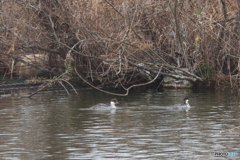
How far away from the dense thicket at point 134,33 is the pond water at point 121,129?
177 cm

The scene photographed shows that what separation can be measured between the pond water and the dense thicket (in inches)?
69.8

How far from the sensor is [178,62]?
2106 centimetres

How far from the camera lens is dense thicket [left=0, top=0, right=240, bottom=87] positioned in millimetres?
19578

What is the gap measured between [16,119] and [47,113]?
1.43 m

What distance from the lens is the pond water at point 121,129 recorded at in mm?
10156

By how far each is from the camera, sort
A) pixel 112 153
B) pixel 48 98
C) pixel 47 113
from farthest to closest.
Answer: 1. pixel 48 98
2. pixel 47 113
3. pixel 112 153

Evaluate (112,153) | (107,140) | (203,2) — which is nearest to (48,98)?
(203,2)

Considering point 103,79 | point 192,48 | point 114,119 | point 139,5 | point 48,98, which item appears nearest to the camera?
point 114,119

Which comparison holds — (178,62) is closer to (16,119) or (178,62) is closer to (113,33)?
(113,33)

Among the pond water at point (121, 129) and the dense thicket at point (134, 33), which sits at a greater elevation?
the dense thicket at point (134, 33)

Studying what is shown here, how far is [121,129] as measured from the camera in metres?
13.0

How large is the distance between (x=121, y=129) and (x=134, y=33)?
23.6ft

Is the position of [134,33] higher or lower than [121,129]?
higher

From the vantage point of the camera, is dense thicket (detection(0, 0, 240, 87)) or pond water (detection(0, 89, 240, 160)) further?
dense thicket (detection(0, 0, 240, 87))
